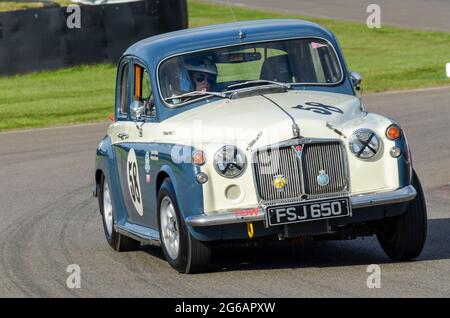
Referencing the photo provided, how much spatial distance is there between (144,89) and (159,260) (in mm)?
1401

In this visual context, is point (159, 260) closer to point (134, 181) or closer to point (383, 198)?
point (134, 181)

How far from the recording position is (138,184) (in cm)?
987

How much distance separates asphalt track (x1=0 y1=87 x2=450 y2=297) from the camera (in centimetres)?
820

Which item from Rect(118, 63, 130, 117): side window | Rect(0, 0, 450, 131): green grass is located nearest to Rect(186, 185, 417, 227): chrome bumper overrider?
Rect(118, 63, 130, 117): side window

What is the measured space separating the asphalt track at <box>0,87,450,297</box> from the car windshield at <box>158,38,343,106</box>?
1308 mm

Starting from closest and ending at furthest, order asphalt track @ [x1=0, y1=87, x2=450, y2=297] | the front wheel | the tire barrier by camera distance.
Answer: asphalt track @ [x1=0, y1=87, x2=450, y2=297]
the front wheel
the tire barrier

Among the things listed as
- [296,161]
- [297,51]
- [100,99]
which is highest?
[297,51]

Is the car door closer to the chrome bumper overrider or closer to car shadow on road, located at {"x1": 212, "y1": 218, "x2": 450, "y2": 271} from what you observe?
car shadow on road, located at {"x1": 212, "y1": 218, "x2": 450, "y2": 271}

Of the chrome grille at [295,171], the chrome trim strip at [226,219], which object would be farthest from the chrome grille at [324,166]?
the chrome trim strip at [226,219]

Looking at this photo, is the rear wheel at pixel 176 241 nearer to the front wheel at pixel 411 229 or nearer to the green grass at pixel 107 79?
the front wheel at pixel 411 229

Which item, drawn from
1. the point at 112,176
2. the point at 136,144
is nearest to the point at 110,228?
the point at 112,176
